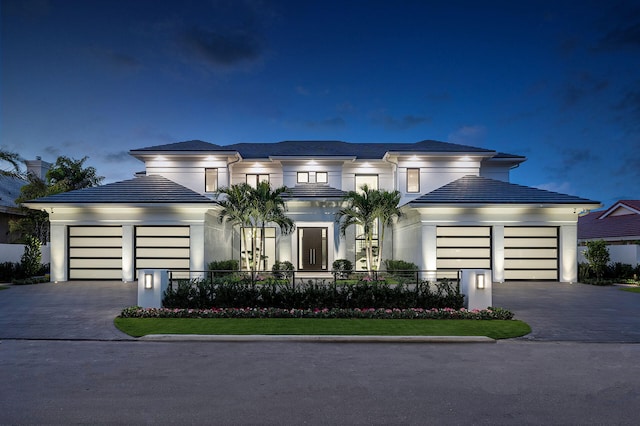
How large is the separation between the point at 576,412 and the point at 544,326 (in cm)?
598

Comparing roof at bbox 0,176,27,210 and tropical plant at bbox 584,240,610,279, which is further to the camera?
roof at bbox 0,176,27,210

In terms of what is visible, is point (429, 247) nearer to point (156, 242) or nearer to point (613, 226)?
point (156, 242)

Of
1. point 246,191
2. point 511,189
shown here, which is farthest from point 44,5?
point 511,189

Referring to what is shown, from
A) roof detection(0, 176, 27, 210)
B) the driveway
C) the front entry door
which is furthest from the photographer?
roof detection(0, 176, 27, 210)

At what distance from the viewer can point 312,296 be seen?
12211 mm

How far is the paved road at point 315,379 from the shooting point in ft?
16.8

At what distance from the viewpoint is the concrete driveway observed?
9.76 meters

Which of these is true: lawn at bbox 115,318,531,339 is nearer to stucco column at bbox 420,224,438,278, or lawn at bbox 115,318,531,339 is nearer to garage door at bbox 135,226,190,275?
stucco column at bbox 420,224,438,278

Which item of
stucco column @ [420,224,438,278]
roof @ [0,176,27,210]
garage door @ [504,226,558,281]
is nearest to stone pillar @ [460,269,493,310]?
stucco column @ [420,224,438,278]

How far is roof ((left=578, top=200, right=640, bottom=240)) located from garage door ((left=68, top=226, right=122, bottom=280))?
3304 cm

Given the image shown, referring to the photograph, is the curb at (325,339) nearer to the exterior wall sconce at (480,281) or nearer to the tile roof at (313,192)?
the exterior wall sconce at (480,281)

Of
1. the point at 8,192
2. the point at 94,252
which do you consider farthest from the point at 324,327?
the point at 8,192

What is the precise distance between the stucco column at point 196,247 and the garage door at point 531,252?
52.9 ft

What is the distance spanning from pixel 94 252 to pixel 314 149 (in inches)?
571
